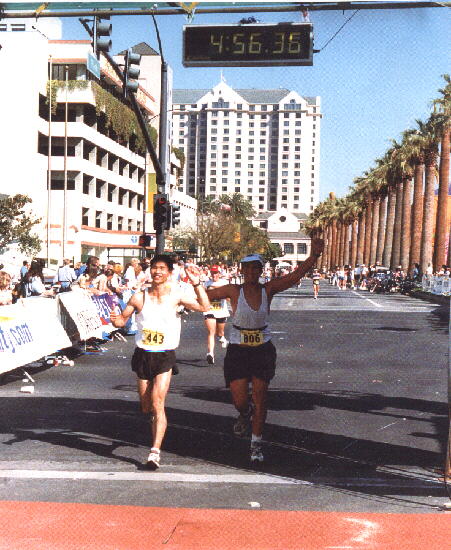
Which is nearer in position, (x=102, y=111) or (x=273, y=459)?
(x=273, y=459)

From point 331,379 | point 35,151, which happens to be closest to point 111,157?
point 35,151

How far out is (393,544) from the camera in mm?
5465

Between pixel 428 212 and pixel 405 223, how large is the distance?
24.6 feet

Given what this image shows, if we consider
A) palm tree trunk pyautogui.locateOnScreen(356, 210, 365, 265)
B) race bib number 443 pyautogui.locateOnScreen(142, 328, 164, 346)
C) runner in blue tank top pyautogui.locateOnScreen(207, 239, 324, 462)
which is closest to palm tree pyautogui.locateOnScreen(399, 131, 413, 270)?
palm tree trunk pyautogui.locateOnScreen(356, 210, 365, 265)

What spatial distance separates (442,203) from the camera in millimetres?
51438

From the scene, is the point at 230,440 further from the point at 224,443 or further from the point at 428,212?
the point at 428,212

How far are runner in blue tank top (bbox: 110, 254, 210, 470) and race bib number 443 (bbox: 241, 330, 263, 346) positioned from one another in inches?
24.1

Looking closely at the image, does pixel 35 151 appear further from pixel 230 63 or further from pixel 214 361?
pixel 230 63

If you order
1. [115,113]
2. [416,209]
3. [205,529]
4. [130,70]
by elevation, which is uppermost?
[115,113]

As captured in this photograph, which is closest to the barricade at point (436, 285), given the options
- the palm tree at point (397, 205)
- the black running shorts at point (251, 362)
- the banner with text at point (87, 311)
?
the palm tree at point (397, 205)

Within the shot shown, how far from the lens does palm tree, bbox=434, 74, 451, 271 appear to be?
2032 inches

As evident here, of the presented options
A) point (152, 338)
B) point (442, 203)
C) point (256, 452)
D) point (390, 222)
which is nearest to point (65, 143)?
point (442, 203)

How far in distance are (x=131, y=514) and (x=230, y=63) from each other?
256 inches

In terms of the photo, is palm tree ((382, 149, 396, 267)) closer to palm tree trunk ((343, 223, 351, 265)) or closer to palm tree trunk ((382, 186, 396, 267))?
palm tree trunk ((382, 186, 396, 267))
